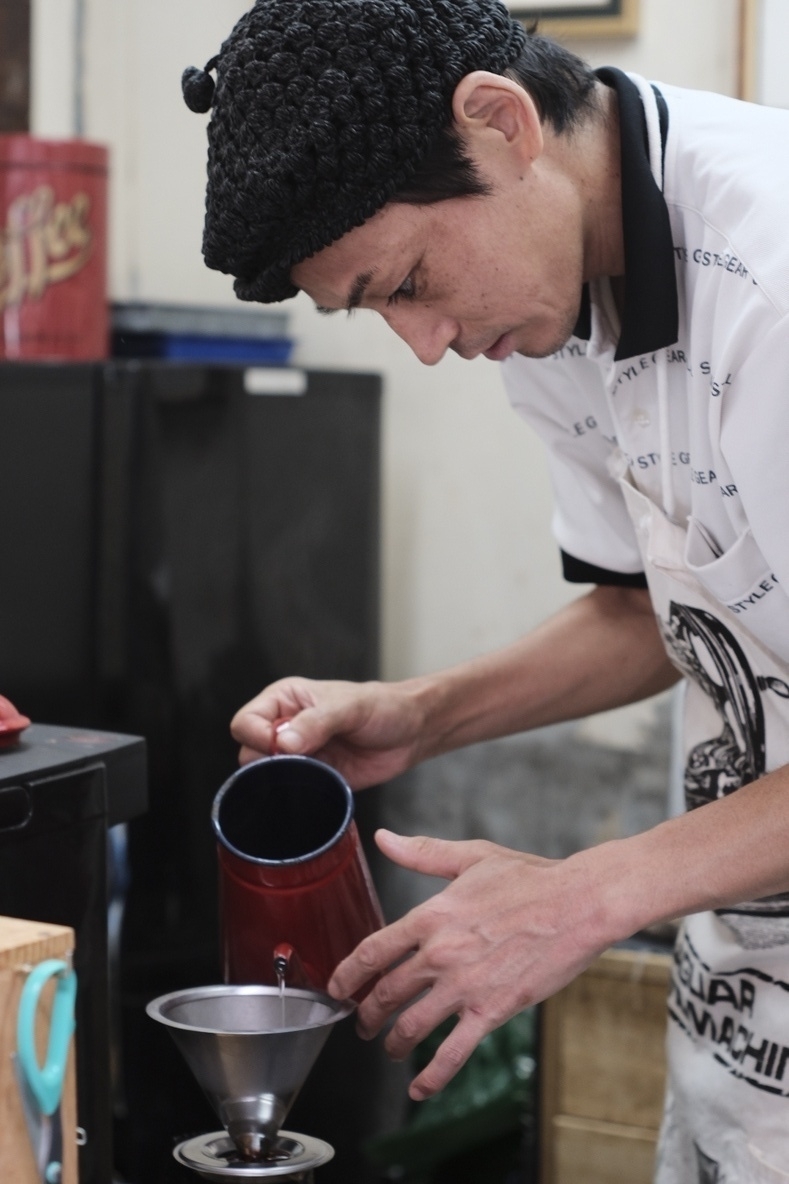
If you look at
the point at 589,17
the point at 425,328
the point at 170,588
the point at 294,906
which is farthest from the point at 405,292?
the point at 589,17

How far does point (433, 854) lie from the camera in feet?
3.27

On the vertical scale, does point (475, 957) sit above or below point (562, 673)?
below

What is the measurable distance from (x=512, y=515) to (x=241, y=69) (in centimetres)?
166

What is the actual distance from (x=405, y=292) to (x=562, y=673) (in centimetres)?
51

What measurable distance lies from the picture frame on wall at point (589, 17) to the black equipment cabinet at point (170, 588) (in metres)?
0.69

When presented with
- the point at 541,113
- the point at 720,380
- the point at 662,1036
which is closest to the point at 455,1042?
the point at 720,380

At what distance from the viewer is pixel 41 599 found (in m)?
2.07

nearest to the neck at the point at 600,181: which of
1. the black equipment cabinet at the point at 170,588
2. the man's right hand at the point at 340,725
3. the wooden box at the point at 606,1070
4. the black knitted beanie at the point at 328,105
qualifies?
the black knitted beanie at the point at 328,105

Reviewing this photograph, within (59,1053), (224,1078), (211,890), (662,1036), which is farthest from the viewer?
(211,890)

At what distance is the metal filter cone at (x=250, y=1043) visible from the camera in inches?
32.9

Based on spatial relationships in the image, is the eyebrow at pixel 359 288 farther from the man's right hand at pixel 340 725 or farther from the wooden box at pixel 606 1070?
the wooden box at pixel 606 1070

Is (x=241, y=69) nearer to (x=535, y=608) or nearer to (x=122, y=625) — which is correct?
(x=122, y=625)

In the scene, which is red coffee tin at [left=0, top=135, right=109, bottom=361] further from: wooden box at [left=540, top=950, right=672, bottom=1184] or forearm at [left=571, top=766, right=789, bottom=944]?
forearm at [left=571, top=766, right=789, bottom=944]

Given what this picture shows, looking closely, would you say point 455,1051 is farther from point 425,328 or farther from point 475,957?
point 425,328
